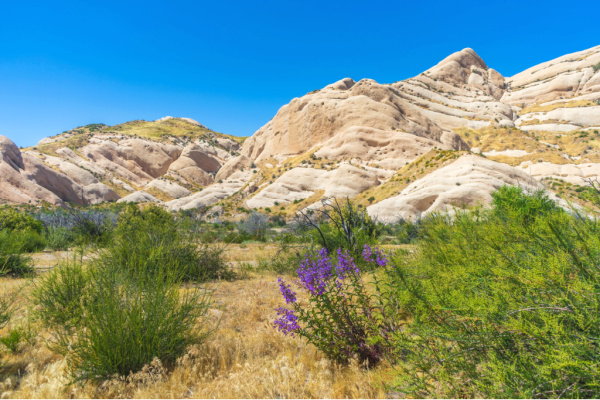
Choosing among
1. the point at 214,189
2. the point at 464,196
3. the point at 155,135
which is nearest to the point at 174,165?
the point at 155,135

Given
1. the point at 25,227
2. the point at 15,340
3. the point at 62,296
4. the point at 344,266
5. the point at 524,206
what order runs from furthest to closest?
the point at 25,227 → the point at 524,206 → the point at 62,296 → the point at 15,340 → the point at 344,266

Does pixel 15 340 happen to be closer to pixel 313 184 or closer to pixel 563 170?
pixel 313 184

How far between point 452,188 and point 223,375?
2401 cm

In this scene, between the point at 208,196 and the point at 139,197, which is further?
the point at 139,197

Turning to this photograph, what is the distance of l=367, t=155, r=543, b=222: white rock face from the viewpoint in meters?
21.6

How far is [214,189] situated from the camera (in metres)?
48.0

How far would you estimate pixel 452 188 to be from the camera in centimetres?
2288

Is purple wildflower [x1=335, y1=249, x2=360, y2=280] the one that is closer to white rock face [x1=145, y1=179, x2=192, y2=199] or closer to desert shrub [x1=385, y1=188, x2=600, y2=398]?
desert shrub [x1=385, y1=188, x2=600, y2=398]

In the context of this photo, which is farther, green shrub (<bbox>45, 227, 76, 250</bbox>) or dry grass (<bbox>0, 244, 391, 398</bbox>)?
green shrub (<bbox>45, 227, 76, 250</bbox>)

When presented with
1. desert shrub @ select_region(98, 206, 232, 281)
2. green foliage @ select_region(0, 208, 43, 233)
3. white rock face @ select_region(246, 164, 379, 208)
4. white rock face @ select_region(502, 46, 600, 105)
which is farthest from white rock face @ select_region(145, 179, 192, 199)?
white rock face @ select_region(502, 46, 600, 105)

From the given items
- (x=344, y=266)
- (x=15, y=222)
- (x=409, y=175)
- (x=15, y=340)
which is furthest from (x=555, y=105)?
(x=15, y=222)

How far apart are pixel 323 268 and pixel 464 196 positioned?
863 inches

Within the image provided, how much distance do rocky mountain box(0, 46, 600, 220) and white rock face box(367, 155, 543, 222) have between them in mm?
119

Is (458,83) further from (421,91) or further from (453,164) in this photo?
(453,164)
